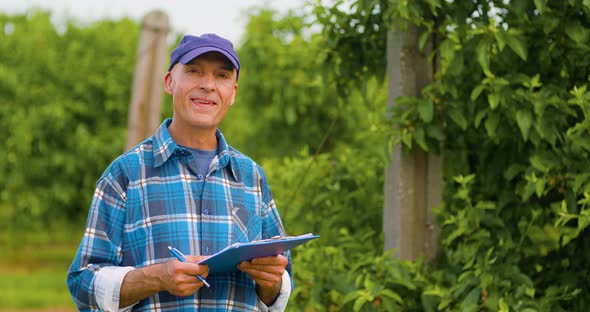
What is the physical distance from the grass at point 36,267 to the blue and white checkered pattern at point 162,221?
662 cm

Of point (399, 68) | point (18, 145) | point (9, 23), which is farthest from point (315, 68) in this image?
point (9, 23)

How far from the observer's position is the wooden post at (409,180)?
140 inches

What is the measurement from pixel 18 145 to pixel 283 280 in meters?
10.2

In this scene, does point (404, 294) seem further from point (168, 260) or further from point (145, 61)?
point (145, 61)

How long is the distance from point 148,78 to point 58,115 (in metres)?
5.38

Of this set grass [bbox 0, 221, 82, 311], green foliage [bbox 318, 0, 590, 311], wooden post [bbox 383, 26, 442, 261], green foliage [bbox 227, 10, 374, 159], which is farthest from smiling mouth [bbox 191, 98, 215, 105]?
grass [bbox 0, 221, 82, 311]

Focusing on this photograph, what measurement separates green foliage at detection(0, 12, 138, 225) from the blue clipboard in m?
9.90

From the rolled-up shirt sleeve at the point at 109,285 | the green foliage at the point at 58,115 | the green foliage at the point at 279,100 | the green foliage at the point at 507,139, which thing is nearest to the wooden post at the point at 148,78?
the green foliage at the point at 279,100

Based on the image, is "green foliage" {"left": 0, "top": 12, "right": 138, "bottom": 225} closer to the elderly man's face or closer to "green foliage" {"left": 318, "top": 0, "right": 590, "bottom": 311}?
"green foliage" {"left": 318, "top": 0, "right": 590, "bottom": 311}

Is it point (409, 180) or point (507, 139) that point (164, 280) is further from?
point (507, 139)

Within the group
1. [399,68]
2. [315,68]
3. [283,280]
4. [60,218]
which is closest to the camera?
[283,280]

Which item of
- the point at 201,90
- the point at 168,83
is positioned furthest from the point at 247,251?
the point at 168,83

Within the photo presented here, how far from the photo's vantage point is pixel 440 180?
11.9 feet

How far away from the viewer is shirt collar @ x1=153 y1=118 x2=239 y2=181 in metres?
2.17
